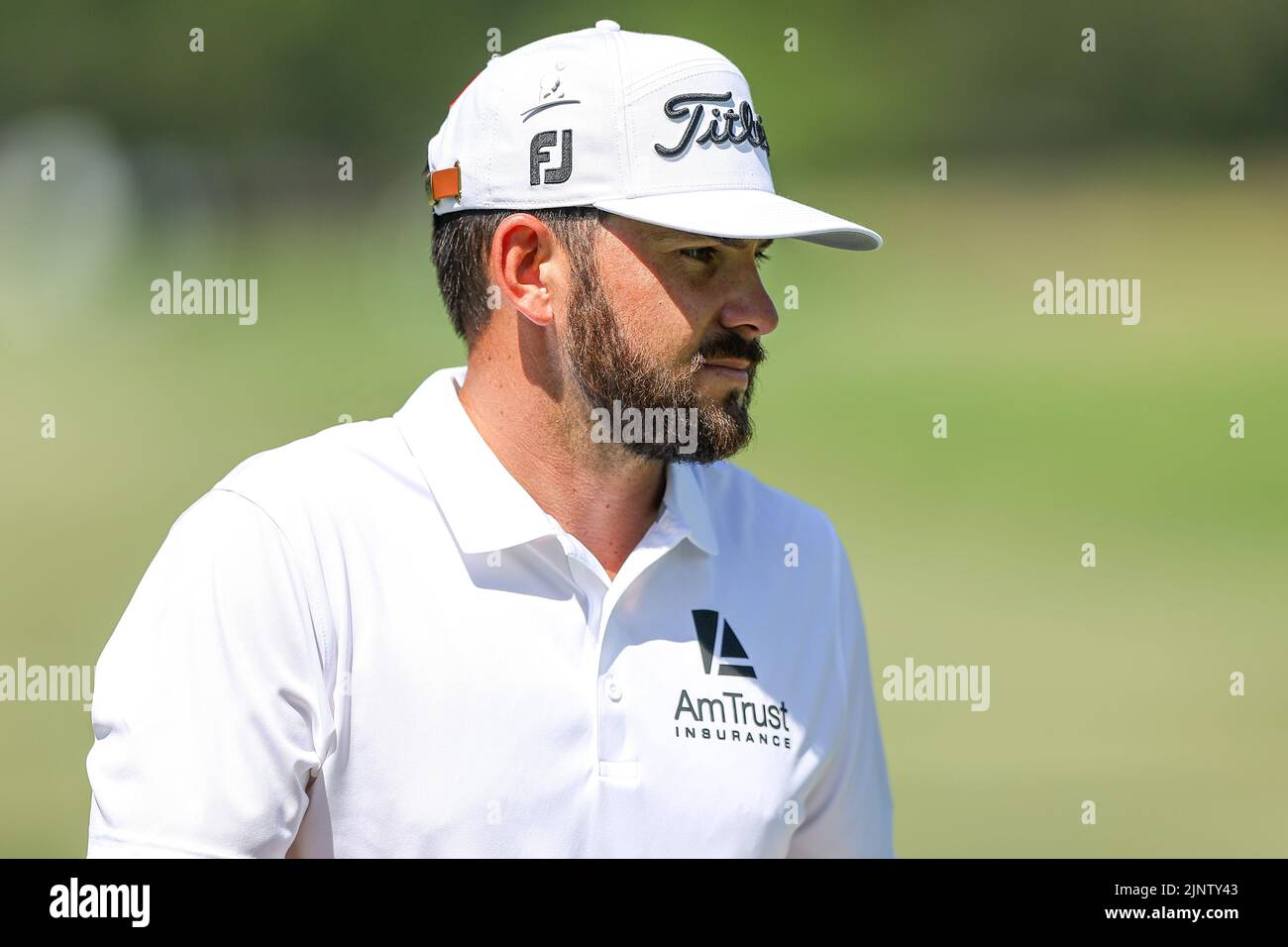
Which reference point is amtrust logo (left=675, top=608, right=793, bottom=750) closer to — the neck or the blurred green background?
the neck

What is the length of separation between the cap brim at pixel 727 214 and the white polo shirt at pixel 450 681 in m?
0.40

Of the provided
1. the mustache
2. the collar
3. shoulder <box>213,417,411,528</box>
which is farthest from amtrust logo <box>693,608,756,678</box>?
shoulder <box>213,417,411,528</box>

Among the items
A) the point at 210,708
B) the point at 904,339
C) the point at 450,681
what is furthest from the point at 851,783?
the point at 904,339

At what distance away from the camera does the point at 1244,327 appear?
19312 millimetres

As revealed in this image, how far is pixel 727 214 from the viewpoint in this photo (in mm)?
2314

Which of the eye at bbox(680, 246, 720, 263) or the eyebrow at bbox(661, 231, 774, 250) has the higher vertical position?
the eyebrow at bbox(661, 231, 774, 250)

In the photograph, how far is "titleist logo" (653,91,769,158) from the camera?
2357 millimetres

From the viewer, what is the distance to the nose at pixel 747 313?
7.80 ft

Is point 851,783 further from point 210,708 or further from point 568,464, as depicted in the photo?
point 210,708

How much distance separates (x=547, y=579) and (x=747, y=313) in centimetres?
48

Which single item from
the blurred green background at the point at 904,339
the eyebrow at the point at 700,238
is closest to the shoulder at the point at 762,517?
the eyebrow at the point at 700,238

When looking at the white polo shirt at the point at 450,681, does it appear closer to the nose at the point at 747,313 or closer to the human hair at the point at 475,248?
Answer: the human hair at the point at 475,248
